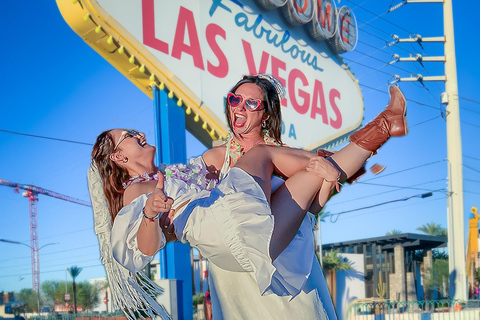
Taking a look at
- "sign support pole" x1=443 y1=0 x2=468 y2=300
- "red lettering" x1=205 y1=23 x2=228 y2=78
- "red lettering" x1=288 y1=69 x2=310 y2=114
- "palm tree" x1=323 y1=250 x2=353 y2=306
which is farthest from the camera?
"palm tree" x1=323 y1=250 x2=353 y2=306

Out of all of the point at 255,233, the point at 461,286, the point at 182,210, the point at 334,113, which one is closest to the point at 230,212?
the point at 255,233

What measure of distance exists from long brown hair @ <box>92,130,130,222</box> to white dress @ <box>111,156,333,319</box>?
318 mm

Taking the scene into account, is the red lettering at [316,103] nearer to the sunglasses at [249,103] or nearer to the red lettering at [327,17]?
the red lettering at [327,17]

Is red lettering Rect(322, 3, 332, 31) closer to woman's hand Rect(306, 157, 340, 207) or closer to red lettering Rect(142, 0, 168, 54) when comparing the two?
red lettering Rect(142, 0, 168, 54)

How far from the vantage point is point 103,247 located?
1.97 metres

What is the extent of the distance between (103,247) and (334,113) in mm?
7741

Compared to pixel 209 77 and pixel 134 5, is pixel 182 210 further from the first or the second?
pixel 209 77

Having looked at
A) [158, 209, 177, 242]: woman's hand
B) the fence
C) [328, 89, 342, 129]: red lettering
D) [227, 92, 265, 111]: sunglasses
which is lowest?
the fence

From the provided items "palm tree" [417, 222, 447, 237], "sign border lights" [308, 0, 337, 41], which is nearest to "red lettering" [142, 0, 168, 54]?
"sign border lights" [308, 0, 337, 41]

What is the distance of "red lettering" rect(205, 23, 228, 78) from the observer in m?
6.99

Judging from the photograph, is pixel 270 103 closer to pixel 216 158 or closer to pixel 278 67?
pixel 216 158

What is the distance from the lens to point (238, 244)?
4.91ft

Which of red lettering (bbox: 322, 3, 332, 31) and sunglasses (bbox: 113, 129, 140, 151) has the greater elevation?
red lettering (bbox: 322, 3, 332, 31)

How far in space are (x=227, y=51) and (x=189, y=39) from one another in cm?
82
